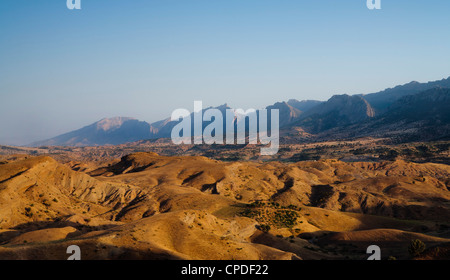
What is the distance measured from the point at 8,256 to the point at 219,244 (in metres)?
24.1

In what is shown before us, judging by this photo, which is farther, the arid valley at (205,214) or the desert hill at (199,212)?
the desert hill at (199,212)

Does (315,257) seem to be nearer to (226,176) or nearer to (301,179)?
(226,176)

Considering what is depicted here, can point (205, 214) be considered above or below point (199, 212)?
below

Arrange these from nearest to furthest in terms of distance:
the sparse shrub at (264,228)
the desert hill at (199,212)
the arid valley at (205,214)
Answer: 1. the arid valley at (205,214)
2. the desert hill at (199,212)
3. the sparse shrub at (264,228)

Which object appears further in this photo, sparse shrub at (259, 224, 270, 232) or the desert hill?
sparse shrub at (259, 224, 270, 232)

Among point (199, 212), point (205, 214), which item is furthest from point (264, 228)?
point (199, 212)

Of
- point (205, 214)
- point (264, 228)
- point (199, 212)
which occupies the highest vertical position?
point (199, 212)

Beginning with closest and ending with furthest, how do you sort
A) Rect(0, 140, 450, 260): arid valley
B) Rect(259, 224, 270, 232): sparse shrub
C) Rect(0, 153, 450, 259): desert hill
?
Rect(0, 140, 450, 260): arid valley
Rect(0, 153, 450, 259): desert hill
Rect(259, 224, 270, 232): sparse shrub

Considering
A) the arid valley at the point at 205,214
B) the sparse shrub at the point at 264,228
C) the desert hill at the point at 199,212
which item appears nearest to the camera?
the arid valley at the point at 205,214

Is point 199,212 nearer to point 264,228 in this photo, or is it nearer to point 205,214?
point 205,214

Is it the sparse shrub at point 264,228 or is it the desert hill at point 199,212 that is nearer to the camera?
the desert hill at point 199,212

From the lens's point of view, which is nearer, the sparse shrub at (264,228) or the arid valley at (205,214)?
the arid valley at (205,214)

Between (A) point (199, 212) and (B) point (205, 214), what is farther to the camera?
(B) point (205, 214)

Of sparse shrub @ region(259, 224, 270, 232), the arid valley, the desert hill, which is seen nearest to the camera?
the arid valley
